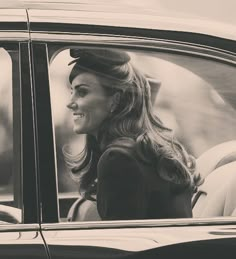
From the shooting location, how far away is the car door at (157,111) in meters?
2.26

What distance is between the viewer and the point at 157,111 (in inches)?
95.0

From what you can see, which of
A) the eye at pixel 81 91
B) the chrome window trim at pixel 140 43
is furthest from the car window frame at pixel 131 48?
the eye at pixel 81 91

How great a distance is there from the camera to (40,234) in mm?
2244

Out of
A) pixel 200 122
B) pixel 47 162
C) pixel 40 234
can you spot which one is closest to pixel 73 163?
pixel 47 162

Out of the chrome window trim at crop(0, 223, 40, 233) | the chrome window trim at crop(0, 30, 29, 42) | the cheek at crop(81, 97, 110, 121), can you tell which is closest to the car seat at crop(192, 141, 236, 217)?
the cheek at crop(81, 97, 110, 121)

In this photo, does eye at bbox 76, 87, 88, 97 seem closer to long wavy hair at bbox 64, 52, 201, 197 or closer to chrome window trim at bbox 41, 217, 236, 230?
long wavy hair at bbox 64, 52, 201, 197

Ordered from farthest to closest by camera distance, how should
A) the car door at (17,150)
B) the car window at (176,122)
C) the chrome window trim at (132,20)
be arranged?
the chrome window trim at (132,20) < the car window at (176,122) < the car door at (17,150)

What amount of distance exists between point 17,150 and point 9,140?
43 mm

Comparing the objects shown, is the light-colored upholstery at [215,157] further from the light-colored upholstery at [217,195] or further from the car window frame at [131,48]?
the car window frame at [131,48]

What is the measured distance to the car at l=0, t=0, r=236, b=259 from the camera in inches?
89.0

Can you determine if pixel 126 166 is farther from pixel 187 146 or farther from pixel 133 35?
pixel 133 35

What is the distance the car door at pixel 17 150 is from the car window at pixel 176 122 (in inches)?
3.3

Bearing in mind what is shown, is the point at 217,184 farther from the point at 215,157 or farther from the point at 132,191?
the point at 132,191

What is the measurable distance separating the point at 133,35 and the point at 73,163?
45cm
